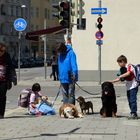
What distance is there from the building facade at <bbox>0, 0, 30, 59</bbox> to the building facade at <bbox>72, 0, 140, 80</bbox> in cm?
5518

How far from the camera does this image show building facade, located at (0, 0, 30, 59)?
292 ft

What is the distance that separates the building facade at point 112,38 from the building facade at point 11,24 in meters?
55.2

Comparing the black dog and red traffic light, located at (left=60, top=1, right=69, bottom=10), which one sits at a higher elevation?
red traffic light, located at (left=60, top=1, right=69, bottom=10)

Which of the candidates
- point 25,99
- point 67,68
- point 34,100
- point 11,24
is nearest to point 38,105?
point 34,100

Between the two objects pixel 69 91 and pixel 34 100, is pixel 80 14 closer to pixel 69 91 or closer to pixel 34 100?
pixel 34 100

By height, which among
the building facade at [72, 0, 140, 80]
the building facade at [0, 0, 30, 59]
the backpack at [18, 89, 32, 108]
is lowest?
the backpack at [18, 89, 32, 108]

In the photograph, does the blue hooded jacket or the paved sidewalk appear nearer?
the paved sidewalk

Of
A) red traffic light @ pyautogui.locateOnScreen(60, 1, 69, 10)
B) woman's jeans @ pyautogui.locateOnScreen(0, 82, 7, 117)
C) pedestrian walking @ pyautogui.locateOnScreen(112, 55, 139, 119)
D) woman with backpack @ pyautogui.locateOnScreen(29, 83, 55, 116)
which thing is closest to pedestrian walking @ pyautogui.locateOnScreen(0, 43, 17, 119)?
woman's jeans @ pyautogui.locateOnScreen(0, 82, 7, 117)

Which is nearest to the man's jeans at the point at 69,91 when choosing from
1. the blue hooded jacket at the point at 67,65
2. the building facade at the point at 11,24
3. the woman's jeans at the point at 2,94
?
the blue hooded jacket at the point at 67,65

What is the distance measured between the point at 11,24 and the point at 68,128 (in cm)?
8178

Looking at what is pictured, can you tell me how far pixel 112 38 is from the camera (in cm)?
3192

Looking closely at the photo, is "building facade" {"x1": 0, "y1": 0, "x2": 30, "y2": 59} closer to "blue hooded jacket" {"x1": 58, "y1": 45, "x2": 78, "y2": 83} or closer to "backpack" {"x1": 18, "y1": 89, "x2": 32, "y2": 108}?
"backpack" {"x1": 18, "y1": 89, "x2": 32, "y2": 108}

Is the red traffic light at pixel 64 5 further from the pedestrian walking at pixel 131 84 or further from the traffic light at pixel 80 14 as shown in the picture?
the pedestrian walking at pixel 131 84

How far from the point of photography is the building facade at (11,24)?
89.0 meters
